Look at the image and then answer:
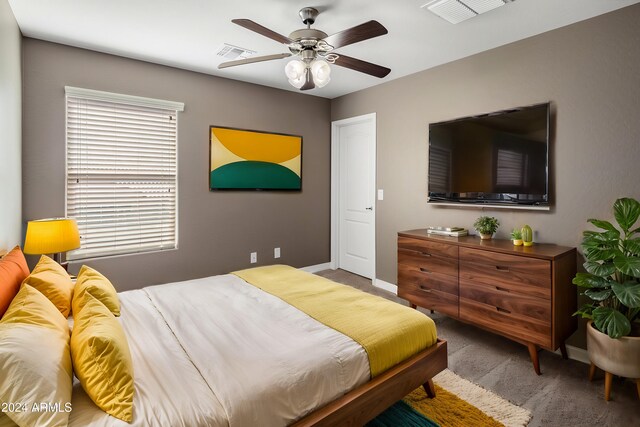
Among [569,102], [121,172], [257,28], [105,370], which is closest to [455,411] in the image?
[105,370]

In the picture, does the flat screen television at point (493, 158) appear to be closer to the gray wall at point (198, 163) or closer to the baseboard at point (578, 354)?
the baseboard at point (578, 354)

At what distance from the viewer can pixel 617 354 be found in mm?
2020

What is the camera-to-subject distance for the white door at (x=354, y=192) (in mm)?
4469

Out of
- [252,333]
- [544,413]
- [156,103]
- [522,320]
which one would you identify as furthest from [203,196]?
[544,413]

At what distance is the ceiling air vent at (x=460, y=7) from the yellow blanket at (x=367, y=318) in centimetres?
206

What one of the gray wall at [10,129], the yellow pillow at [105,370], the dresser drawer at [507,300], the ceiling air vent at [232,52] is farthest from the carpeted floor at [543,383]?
the gray wall at [10,129]

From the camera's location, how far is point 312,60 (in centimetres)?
241

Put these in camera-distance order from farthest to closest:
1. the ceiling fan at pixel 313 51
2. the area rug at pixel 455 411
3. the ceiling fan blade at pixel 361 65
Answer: the ceiling fan blade at pixel 361 65 < the ceiling fan at pixel 313 51 < the area rug at pixel 455 411

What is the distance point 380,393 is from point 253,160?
10.5ft

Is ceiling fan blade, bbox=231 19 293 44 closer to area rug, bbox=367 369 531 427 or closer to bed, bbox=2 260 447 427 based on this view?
bed, bbox=2 260 447 427

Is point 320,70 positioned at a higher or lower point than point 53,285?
higher

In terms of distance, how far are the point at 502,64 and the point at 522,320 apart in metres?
2.20

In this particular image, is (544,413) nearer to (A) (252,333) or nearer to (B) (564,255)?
(B) (564,255)

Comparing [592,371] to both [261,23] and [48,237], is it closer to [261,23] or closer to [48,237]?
[261,23]
